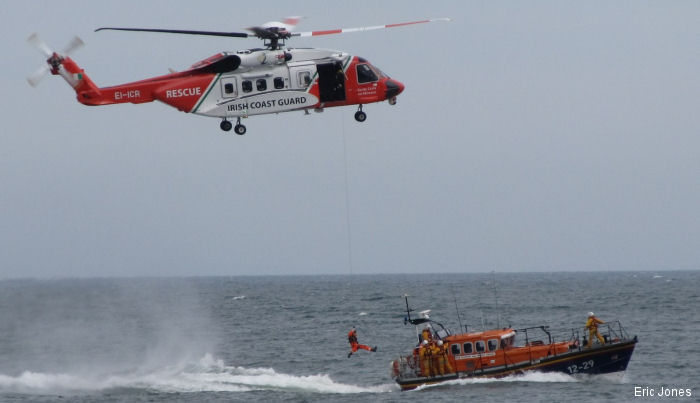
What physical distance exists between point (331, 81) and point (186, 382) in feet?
58.6

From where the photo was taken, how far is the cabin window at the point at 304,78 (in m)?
26.2

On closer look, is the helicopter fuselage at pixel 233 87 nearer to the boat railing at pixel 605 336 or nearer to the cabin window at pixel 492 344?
the cabin window at pixel 492 344

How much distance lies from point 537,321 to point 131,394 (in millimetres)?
36042

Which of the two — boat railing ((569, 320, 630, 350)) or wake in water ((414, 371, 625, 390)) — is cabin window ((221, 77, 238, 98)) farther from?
boat railing ((569, 320, 630, 350))

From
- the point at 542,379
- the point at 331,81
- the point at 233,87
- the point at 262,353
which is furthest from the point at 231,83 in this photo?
the point at 262,353

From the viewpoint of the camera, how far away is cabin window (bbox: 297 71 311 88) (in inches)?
1031

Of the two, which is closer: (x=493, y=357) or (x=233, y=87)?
(x=233, y=87)

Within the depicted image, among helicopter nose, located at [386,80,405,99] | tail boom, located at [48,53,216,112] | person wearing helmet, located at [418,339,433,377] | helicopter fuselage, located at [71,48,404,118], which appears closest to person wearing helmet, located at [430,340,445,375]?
person wearing helmet, located at [418,339,433,377]

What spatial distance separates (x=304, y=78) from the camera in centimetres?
2625

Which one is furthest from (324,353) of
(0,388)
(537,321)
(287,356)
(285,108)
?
(285,108)

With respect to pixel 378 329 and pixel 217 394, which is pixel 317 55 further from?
pixel 378 329

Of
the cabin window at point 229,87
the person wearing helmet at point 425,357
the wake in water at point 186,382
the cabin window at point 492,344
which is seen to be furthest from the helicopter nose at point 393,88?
the wake in water at point 186,382

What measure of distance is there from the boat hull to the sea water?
33cm

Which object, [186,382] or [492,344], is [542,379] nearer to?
[492,344]
